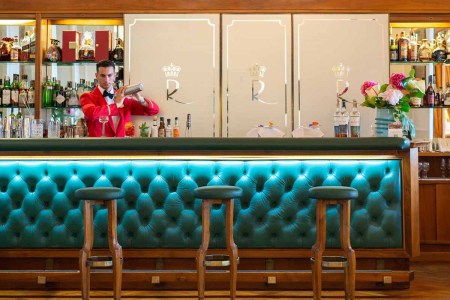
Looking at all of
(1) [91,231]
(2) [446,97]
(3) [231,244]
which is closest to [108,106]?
(1) [91,231]

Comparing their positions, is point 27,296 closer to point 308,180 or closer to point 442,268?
point 308,180

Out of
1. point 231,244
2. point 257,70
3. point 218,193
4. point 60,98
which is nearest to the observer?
point 218,193

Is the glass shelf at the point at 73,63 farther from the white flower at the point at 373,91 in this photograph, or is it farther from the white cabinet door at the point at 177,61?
the white flower at the point at 373,91

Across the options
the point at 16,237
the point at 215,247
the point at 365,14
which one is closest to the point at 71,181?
the point at 16,237

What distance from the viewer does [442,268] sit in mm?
6613

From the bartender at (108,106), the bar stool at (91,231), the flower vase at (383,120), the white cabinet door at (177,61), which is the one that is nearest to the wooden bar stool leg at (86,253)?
the bar stool at (91,231)

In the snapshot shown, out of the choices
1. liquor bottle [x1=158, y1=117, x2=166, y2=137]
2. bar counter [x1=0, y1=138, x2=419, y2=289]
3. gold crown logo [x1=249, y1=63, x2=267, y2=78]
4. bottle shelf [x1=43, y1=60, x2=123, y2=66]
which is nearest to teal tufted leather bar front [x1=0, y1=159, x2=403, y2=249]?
bar counter [x1=0, y1=138, x2=419, y2=289]

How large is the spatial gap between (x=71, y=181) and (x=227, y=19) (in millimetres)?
2597

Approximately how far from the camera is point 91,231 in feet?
15.7

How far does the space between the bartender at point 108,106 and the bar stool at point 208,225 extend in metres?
1.75

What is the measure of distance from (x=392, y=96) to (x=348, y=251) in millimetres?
1414

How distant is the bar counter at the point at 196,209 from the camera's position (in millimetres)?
5207

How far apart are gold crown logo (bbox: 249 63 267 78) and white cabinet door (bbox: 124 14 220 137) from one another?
33cm

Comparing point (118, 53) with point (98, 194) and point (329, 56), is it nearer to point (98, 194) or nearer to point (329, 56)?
point (329, 56)
